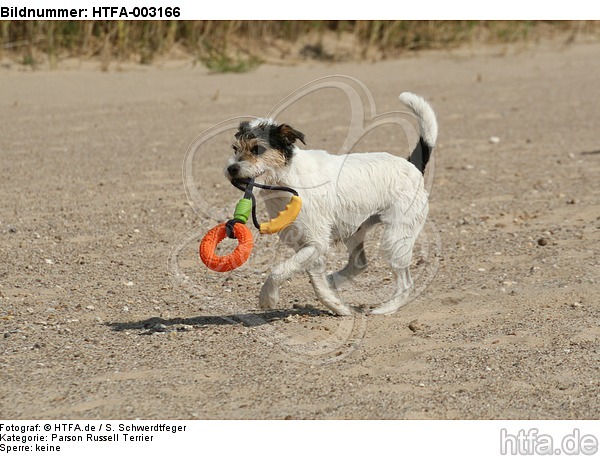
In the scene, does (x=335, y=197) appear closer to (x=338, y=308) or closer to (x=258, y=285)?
(x=338, y=308)

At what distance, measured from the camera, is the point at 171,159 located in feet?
36.0

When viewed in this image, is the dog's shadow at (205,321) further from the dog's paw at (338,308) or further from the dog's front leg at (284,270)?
the dog's front leg at (284,270)

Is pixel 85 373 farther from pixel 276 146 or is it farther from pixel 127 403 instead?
pixel 276 146

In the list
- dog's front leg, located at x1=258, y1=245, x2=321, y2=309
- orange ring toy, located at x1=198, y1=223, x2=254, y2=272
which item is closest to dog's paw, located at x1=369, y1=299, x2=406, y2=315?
dog's front leg, located at x1=258, y1=245, x2=321, y2=309

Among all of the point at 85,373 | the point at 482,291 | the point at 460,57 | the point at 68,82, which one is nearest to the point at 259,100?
the point at 68,82

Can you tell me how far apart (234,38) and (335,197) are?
11.4 meters

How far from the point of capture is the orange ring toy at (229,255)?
18.8ft

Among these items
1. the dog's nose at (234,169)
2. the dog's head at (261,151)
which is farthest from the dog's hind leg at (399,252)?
the dog's nose at (234,169)

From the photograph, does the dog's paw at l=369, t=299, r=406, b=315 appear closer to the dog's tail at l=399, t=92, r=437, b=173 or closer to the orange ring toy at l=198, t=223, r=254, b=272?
the dog's tail at l=399, t=92, r=437, b=173

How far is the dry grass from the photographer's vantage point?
49.4ft

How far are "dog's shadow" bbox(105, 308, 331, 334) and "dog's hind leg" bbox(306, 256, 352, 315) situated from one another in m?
0.13

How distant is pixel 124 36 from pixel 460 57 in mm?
6174

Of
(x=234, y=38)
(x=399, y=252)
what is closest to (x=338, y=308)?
(x=399, y=252)

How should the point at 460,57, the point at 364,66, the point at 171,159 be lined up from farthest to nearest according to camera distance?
1. the point at 460,57
2. the point at 364,66
3. the point at 171,159
